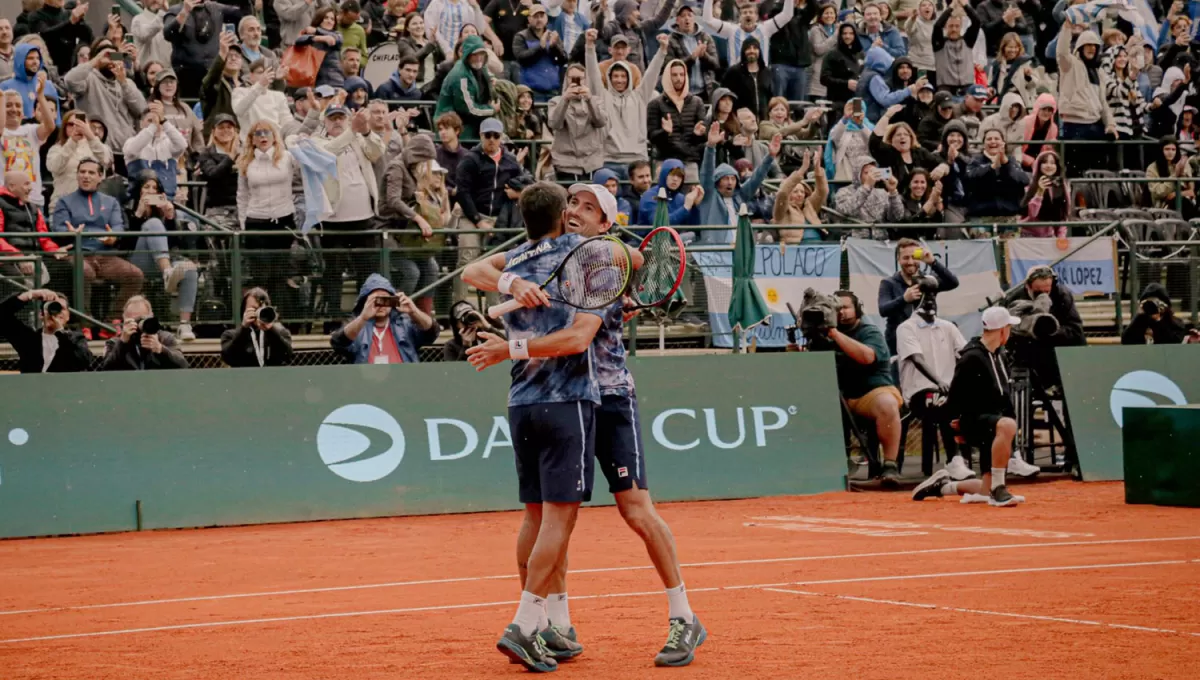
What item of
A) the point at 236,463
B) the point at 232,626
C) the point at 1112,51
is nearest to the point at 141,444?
the point at 236,463

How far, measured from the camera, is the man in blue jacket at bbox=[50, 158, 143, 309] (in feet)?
53.1

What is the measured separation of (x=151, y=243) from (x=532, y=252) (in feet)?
33.2

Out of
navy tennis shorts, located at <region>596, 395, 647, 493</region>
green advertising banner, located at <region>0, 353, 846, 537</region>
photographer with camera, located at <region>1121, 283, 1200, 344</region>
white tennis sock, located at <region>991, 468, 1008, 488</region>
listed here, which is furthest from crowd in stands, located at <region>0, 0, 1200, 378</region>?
navy tennis shorts, located at <region>596, 395, 647, 493</region>

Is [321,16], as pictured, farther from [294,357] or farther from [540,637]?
[540,637]

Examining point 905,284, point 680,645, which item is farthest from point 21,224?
point 680,645

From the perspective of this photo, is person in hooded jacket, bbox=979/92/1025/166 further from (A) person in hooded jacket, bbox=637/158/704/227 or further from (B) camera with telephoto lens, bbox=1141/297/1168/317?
(A) person in hooded jacket, bbox=637/158/704/227

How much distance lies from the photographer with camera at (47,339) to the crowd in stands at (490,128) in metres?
0.07

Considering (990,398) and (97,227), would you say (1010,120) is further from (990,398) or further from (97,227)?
(97,227)

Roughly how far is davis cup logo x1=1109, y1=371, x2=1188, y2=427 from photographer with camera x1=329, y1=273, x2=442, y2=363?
24.4 ft

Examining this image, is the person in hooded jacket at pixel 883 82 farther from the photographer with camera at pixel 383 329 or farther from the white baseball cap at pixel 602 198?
the white baseball cap at pixel 602 198

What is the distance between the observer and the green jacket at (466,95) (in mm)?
19516

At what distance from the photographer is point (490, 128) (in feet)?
60.4

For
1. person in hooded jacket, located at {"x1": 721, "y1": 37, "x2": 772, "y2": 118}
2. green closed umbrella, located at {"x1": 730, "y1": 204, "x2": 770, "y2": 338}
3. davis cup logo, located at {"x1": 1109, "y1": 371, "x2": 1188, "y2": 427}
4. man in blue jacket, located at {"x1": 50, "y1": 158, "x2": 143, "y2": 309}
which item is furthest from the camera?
person in hooded jacket, located at {"x1": 721, "y1": 37, "x2": 772, "y2": 118}

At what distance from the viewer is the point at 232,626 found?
8.94m
